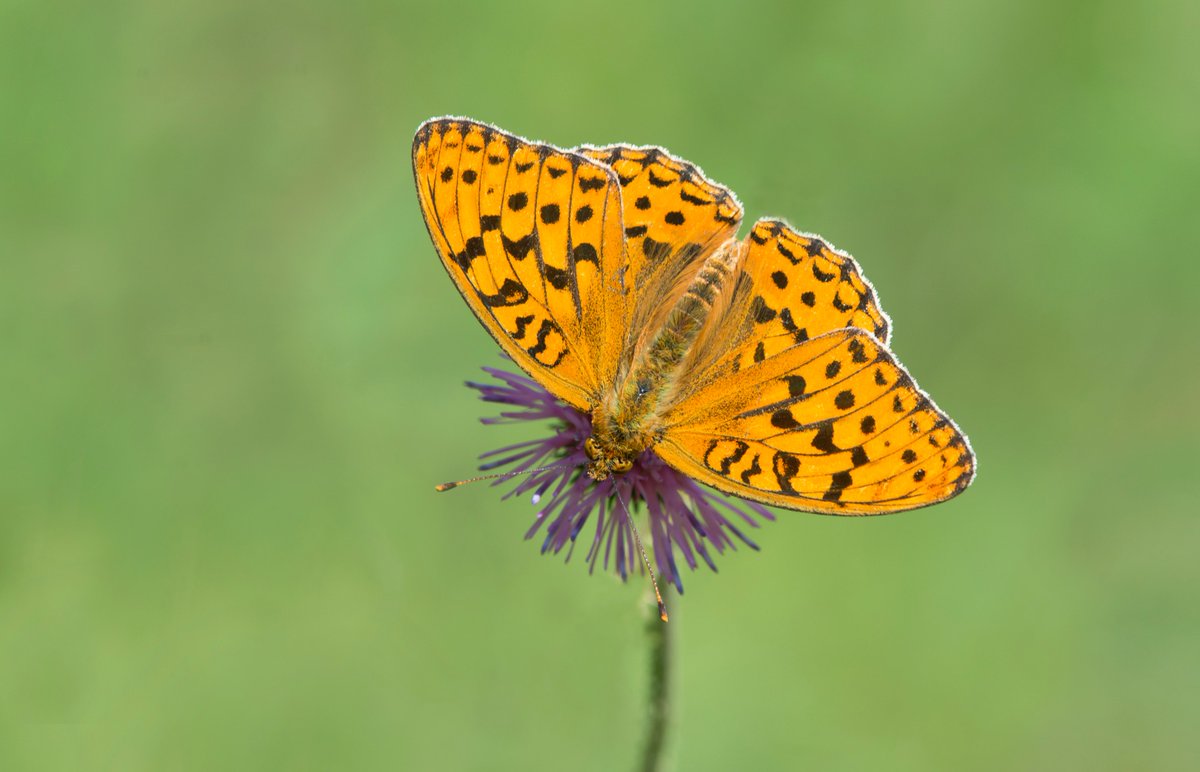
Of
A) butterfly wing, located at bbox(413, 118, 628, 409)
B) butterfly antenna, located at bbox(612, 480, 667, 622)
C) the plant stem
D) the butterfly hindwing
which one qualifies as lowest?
the plant stem

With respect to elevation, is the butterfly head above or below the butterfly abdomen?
below

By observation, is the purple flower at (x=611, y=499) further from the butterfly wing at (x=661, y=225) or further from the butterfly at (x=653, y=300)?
the butterfly wing at (x=661, y=225)

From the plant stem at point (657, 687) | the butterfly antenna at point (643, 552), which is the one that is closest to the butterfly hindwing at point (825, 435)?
the butterfly antenna at point (643, 552)

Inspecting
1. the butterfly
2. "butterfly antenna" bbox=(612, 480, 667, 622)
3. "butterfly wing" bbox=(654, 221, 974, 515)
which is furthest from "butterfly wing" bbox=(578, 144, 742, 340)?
"butterfly antenna" bbox=(612, 480, 667, 622)

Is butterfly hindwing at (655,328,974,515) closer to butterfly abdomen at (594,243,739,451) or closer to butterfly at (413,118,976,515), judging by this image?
butterfly at (413,118,976,515)

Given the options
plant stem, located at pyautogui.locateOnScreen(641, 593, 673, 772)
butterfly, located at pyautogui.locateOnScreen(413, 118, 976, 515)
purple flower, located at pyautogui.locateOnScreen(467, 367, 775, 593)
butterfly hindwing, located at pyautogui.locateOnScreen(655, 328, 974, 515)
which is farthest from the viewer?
purple flower, located at pyautogui.locateOnScreen(467, 367, 775, 593)

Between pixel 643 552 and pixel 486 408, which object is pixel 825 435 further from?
pixel 486 408

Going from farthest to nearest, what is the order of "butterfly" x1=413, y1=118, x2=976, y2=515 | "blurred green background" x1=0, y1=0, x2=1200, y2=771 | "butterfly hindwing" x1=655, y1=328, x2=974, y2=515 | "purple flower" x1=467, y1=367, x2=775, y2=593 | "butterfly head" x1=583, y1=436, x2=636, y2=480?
"blurred green background" x1=0, y1=0, x2=1200, y2=771
"purple flower" x1=467, y1=367, x2=775, y2=593
"butterfly head" x1=583, y1=436, x2=636, y2=480
"butterfly" x1=413, y1=118, x2=976, y2=515
"butterfly hindwing" x1=655, y1=328, x2=974, y2=515

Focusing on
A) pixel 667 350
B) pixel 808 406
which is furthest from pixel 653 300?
pixel 808 406
